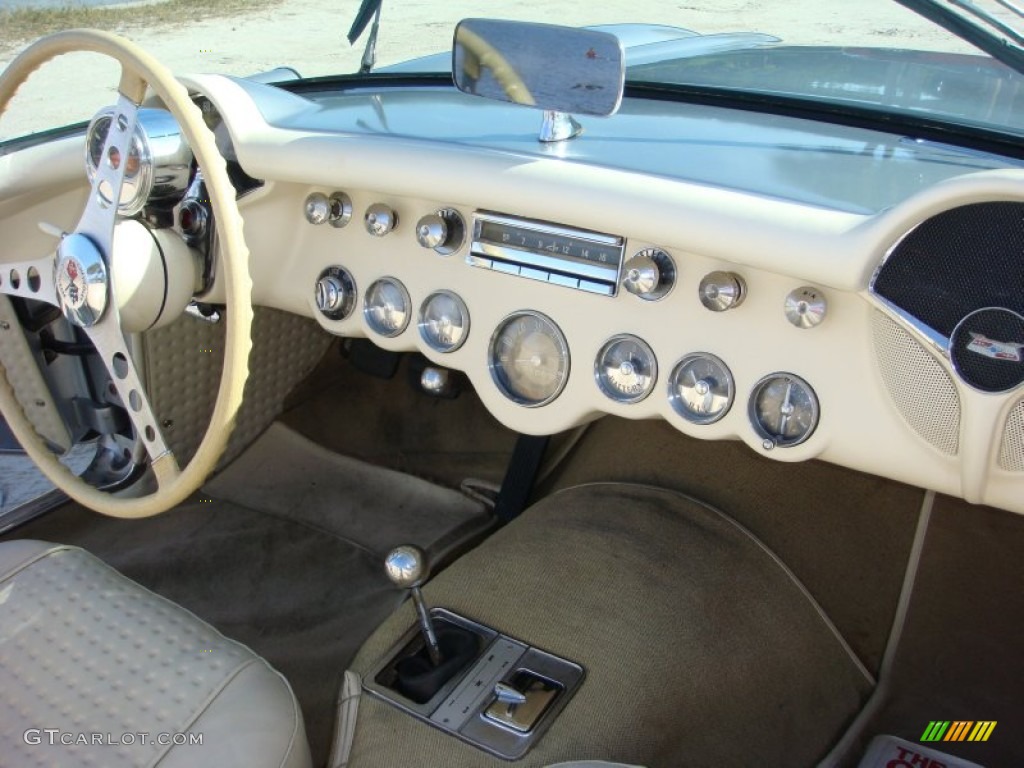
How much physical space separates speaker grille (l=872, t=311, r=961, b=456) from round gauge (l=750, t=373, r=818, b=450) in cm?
14

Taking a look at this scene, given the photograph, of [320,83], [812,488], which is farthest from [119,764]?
[320,83]

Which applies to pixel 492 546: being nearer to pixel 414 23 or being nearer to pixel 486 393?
pixel 486 393

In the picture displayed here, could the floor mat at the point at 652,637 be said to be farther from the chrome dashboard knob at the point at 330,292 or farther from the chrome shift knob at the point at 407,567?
the chrome dashboard knob at the point at 330,292

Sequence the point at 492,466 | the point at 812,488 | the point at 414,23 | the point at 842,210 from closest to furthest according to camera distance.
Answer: the point at 842,210 → the point at 812,488 → the point at 414,23 → the point at 492,466

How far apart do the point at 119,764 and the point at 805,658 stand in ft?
4.17

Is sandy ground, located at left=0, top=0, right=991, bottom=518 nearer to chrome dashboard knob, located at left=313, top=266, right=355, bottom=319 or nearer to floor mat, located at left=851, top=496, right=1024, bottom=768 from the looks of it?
chrome dashboard knob, located at left=313, top=266, right=355, bottom=319

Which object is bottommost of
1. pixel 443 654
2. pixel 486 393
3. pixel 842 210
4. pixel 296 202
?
pixel 443 654

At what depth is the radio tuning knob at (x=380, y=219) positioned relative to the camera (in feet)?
6.23

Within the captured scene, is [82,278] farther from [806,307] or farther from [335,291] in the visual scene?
[806,307]

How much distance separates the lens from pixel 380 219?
190 cm

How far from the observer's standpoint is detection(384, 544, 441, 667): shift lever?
1.88 m

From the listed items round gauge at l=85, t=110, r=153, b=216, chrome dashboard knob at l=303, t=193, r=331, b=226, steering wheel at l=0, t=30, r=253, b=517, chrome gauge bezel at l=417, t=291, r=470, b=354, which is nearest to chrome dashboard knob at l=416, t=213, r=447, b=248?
chrome gauge bezel at l=417, t=291, r=470, b=354

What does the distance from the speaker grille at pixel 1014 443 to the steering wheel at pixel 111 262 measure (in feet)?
3.38

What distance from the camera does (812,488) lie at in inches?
87.6
